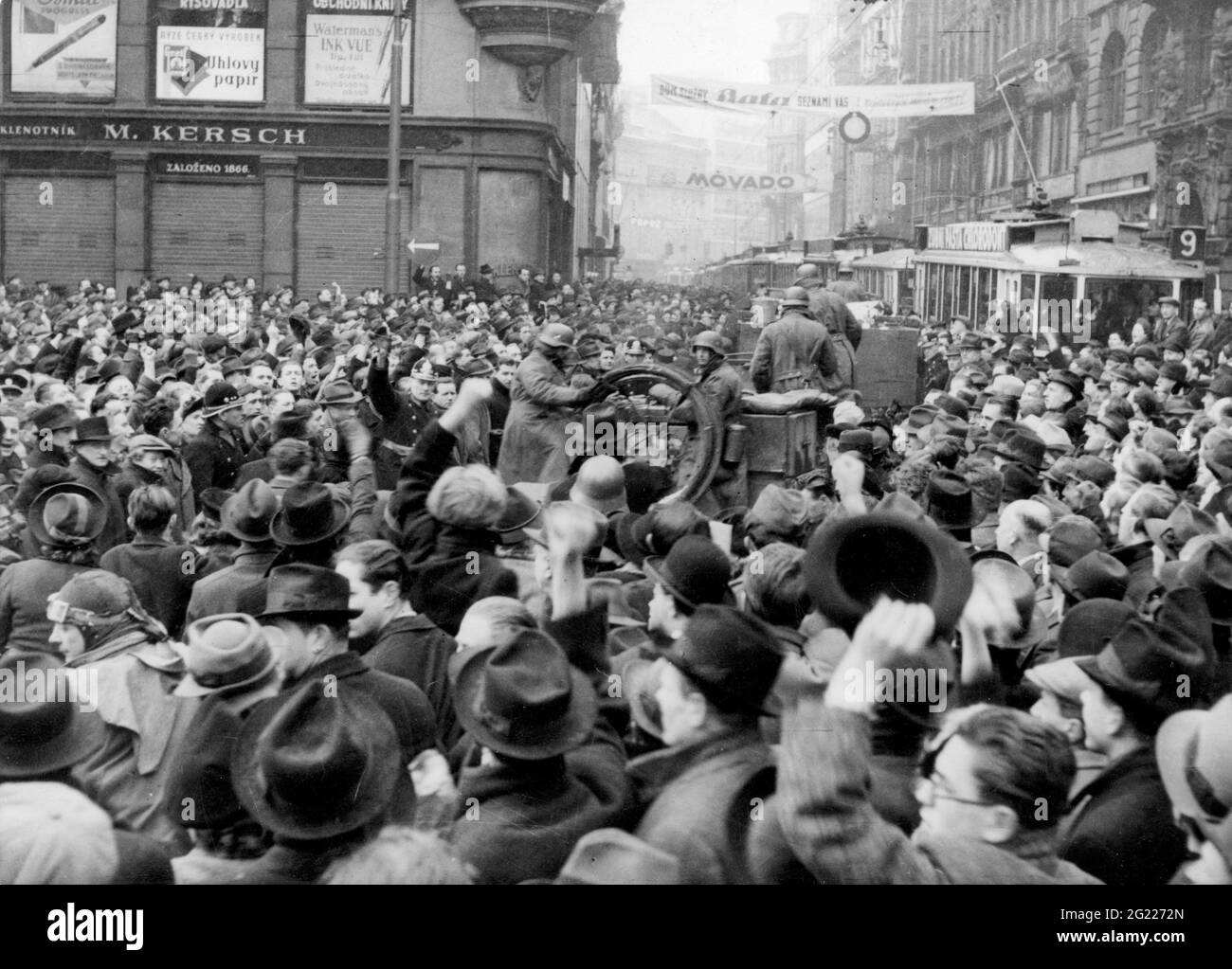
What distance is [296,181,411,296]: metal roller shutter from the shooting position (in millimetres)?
28938

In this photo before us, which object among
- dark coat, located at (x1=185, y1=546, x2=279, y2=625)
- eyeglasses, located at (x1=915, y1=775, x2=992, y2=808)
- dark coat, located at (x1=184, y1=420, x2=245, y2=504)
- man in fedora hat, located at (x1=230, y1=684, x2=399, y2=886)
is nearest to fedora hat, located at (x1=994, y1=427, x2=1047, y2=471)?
dark coat, located at (x1=185, y1=546, x2=279, y2=625)

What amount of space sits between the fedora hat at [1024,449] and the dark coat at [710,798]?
397 centimetres

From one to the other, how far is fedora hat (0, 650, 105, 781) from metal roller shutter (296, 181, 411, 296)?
81.5 ft

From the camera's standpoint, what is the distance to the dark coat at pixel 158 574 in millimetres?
6168

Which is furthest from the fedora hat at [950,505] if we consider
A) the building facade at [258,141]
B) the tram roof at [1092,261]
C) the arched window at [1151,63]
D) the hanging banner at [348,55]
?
the hanging banner at [348,55]

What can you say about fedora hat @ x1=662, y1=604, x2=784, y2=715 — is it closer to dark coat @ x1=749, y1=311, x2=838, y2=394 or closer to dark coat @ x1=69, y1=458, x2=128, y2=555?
dark coat @ x1=69, y1=458, x2=128, y2=555

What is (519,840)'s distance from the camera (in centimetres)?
391

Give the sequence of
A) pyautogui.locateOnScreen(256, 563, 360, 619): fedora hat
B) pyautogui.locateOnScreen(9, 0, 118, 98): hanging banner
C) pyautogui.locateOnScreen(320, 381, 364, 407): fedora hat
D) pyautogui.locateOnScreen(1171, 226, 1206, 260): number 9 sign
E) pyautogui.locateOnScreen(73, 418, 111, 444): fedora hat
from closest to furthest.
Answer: pyautogui.locateOnScreen(256, 563, 360, 619): fedora hat < pyautogui.locateOnScreen(73, 418, 111, 444): fedora hat < pyautogui.locateOnScreen(320, 381, 364, 407): fedora hat < pyautogui.locateOnScreen(1171, 226, 1206, 260): number 9 sign < pyautogui.locateOnScreen(9, 0, 118, 98): hanging banner

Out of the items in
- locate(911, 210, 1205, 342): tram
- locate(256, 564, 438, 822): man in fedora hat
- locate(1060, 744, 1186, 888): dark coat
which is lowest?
locate(1060, 744, 1186, 888): dark coat

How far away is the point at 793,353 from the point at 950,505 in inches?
165

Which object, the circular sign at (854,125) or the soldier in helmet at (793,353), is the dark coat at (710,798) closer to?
the soldier in helmet at (793,353)
